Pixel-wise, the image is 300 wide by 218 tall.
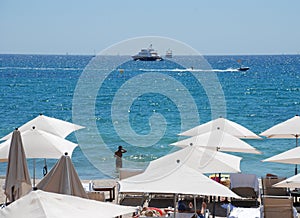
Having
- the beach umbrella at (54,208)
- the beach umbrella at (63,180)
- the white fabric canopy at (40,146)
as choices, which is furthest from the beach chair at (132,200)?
the beach umbrella at (54,208)

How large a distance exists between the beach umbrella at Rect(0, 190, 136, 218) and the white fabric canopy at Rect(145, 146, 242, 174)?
10.9 feet

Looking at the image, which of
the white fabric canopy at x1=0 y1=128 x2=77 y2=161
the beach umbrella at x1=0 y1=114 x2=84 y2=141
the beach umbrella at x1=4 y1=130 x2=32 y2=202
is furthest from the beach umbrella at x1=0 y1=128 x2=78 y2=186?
the beach umbrella at x1=0 y1=114 x2=84 y2=141

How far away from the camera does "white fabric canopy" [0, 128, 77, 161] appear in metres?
10.3

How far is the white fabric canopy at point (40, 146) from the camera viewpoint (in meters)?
10.3

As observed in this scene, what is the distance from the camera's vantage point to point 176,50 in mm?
9602

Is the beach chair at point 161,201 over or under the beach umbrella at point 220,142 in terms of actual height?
under

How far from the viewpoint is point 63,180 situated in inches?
318

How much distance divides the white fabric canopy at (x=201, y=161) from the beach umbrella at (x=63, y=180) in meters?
1.47

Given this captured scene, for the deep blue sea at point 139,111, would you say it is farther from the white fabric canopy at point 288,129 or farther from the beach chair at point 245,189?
the beach chair at point 245,189

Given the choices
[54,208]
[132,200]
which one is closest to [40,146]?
[132,200]

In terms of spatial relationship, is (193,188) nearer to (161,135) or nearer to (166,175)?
(166,175)

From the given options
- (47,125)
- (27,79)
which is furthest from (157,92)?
(47,125)

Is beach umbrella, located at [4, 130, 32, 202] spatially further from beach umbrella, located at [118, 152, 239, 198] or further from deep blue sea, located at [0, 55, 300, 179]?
deep blue sea, located at [0, 55, 300, 179]

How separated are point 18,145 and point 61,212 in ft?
13.5
